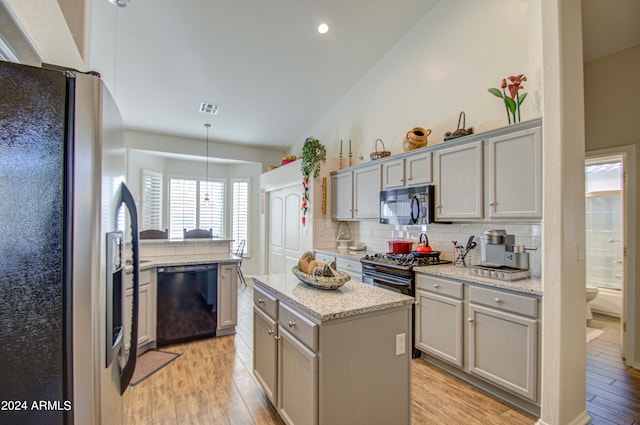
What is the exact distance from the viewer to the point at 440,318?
2754 mm

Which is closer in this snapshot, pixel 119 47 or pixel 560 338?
pixel 560 338

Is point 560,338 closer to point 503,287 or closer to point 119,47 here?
point 503,287

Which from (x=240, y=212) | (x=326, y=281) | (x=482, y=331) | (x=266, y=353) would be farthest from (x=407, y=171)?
(x=240, y=212)

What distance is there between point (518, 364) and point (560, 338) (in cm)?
43

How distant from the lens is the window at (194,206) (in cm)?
670

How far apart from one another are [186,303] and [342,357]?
7.93 ft

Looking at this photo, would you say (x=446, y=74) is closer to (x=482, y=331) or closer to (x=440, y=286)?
(x=440, y=286)

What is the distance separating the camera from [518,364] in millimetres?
2186

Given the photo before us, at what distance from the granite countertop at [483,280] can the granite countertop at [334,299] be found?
927 millimetres

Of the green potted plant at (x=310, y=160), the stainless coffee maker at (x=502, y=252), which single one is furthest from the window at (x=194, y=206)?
the stainless coffee maker at (x=502, y=252)

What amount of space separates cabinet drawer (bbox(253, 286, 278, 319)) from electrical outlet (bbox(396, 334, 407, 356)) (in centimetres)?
78

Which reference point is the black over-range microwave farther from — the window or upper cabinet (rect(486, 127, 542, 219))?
the window

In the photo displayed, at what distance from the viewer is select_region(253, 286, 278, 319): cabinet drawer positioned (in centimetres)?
203

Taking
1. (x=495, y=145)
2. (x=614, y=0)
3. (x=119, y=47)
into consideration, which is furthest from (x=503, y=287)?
(x=119, y=47)
